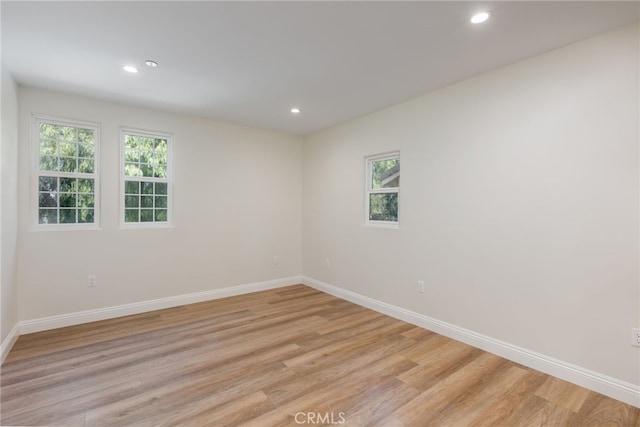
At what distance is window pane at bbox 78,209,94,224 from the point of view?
338cm

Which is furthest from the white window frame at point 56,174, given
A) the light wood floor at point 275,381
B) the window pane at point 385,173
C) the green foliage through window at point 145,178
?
the window pane at point 385,173

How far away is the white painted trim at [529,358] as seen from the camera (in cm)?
202

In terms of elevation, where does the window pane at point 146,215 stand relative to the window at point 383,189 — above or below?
below

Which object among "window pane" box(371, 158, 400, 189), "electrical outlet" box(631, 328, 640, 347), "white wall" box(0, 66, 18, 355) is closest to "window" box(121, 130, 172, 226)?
"white wall" box(0, 66, 18, 355)

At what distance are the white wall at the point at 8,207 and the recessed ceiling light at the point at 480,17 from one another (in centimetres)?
373

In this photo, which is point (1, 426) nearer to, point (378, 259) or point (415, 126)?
point (378, 259)

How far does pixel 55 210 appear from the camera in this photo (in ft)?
10.6

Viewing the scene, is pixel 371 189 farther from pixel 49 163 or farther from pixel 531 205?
pixel 49 163

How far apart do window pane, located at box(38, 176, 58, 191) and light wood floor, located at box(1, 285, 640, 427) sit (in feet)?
5.12

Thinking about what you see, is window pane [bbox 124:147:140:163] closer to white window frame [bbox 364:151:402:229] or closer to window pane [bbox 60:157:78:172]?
window pane [bbox 60:157:78:172]

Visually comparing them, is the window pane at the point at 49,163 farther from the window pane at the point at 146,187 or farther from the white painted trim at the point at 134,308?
the white painted trim at the point at 134,308

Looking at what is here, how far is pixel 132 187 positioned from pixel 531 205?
4380 mm

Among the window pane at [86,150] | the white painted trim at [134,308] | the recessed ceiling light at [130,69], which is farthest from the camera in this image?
the window pane at [86,150]

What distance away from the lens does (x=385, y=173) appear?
3.86 metres
